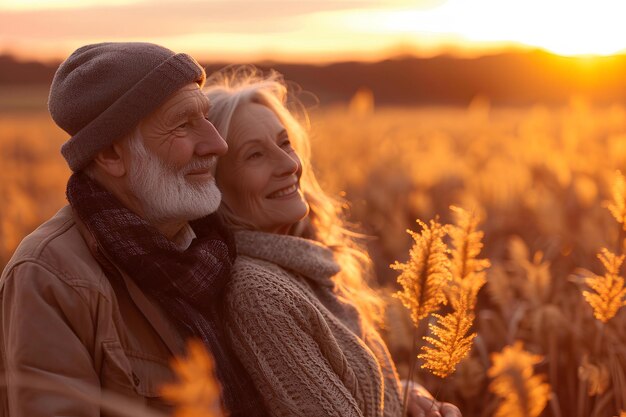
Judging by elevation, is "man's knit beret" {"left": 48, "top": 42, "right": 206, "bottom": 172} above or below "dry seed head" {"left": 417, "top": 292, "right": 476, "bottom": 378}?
above

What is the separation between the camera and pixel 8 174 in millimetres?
7438

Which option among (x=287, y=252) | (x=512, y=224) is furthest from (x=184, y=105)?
(x=512, y=224)

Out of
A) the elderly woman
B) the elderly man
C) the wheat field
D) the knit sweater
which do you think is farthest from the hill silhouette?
the elderly man

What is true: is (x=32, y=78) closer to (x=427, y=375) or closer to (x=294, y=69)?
(x=294, y=69)

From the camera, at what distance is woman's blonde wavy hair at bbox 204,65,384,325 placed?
Result: 268 cm

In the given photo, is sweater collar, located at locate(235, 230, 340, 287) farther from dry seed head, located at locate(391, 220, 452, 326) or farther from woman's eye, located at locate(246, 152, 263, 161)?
dry seed head, located at locate(391, 220, 452, 326)

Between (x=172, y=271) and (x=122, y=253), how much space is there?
14cm

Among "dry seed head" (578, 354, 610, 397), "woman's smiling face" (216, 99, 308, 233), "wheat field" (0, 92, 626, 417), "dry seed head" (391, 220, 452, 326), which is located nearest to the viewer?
"dry seed head" (391, 220, 452, 326)

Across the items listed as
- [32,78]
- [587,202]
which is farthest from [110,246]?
[32,78]

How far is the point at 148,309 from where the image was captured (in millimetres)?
1985

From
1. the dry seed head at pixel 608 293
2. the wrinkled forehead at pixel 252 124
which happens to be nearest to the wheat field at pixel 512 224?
the dry seed head at pixel 608 293

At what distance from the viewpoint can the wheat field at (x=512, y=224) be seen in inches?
116

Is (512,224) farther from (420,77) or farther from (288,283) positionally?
(420,77)

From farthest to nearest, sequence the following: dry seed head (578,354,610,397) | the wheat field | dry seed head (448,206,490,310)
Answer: the wheat field, dry seed head (578,354,610,397), dry seed head (448,206,490,310)
